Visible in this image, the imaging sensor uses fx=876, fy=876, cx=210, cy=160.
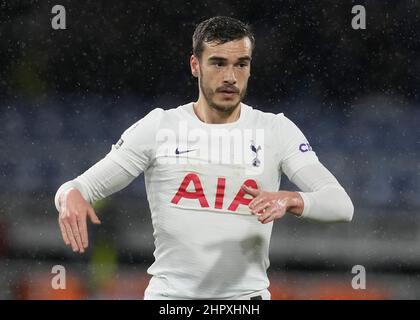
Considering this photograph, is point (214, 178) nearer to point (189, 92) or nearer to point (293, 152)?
point (293, 152)

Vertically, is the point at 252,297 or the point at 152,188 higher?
the point at 152,188

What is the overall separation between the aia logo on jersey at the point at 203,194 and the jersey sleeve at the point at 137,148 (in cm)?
22

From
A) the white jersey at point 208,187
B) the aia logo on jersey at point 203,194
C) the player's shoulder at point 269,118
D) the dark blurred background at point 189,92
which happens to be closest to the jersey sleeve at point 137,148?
the white jersey at point 208,187

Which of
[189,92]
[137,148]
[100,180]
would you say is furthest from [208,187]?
[189,92]

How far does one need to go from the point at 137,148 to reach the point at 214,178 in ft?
1.27

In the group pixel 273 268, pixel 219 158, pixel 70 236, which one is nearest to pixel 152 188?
pixel 219 158

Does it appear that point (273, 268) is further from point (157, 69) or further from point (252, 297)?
point (252, 297)

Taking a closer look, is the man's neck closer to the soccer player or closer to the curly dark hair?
the soccer player

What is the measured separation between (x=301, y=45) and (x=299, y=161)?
5.32 m

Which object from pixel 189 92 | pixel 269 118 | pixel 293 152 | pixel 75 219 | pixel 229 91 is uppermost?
pixel 189 92

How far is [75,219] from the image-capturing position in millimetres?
3656

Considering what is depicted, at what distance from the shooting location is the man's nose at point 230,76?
13.3 feet

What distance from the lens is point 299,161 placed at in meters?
3.98

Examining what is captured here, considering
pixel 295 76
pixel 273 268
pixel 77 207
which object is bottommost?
pixel 273 268
